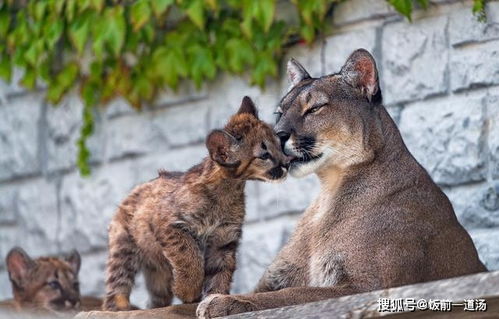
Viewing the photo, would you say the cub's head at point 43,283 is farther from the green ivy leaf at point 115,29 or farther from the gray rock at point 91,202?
the green ivy leaf at point 115,29

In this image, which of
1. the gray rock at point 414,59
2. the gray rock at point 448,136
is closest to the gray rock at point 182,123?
the gray rock at point 414,59

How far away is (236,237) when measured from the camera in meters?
6.99

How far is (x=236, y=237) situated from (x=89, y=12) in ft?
10.0

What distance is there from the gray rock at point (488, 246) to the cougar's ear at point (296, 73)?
145 cm

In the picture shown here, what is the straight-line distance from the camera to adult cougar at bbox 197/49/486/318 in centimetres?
642

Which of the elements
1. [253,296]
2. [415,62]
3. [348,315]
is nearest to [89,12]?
[415,62]

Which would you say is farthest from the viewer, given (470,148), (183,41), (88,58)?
(88,58)

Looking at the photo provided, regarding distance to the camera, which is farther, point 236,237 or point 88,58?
point 88,58

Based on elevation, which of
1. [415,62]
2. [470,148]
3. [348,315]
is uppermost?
[415,62]

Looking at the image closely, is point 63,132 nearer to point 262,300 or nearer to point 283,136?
point 283,136

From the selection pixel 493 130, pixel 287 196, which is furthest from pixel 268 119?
pixel 493 130

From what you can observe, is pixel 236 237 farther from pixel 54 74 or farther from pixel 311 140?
pixel 54 74

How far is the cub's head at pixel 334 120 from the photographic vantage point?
677 cm

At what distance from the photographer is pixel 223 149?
6.80 m
